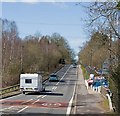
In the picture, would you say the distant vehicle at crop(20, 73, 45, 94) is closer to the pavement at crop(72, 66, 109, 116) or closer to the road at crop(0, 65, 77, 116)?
the road at crop(0, 65, 77, 116)

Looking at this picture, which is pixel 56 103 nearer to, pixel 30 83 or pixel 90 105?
pixel 90 105

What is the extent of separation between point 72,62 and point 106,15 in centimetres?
16084

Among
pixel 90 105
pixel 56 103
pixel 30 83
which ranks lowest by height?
pixel 56 103

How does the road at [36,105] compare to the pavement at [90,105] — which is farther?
the road at [36,105]

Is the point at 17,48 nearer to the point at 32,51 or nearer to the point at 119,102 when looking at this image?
the point at 32,51

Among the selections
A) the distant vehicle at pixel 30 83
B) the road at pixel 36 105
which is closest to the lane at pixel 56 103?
the road at pixel 36 105

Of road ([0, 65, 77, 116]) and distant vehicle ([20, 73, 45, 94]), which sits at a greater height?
distant vehicle ([20, 73, 45, 94])

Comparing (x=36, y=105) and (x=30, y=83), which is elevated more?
(x=30, y=83)

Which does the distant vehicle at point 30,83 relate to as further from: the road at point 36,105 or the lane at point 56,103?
the road at point 36,105

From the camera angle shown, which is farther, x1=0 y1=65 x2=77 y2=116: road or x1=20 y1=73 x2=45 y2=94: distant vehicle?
x1=20 y1=73 x2=45 y2=94: distant vehicle

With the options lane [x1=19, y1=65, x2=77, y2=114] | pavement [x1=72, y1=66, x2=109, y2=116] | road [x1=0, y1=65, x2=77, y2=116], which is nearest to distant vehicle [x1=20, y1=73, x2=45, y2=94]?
lane [x1=19, y1=65, x2=77, y2=114]

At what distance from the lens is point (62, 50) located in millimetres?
137375

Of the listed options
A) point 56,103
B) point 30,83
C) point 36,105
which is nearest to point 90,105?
point 36,105

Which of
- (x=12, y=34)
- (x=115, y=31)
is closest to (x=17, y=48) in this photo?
(x=12, y=34)
